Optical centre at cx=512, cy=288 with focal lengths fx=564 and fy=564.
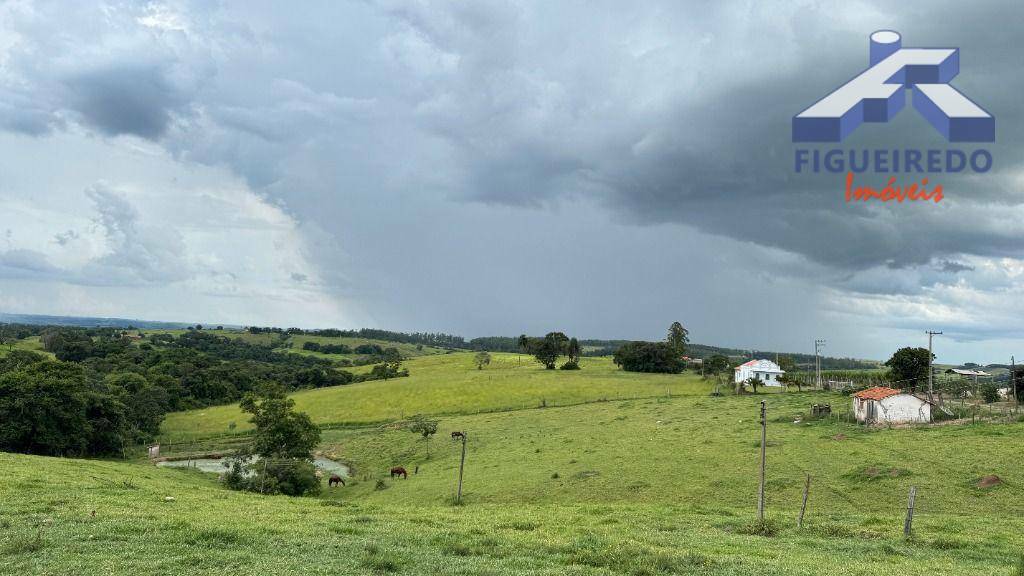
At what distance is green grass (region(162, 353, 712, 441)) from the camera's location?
319ft

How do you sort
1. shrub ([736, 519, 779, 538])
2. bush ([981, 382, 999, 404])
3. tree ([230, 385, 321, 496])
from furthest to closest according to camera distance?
bush ([981, 382, 999, 404]) → tree ([230, 385, 321, 496]) → shrub ([736, 519, 779, 538])

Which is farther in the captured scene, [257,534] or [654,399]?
[654,399]

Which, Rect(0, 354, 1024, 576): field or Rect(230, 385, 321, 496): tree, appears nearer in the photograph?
Rect(0, 354, 1024, 576): field

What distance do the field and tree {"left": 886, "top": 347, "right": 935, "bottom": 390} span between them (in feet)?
88.4

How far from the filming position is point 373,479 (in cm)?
5538

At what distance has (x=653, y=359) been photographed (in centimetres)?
14450

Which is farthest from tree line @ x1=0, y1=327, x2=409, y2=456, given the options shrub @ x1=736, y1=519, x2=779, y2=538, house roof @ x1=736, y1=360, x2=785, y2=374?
house roof @ x1=736, y1=360, x2=785, y2=374

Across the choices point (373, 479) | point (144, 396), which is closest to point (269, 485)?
point (373, 479)

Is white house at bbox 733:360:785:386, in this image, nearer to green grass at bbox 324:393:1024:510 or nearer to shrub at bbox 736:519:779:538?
green grass at bbox 324:393:1024:510

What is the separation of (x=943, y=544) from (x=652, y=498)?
17.4 m

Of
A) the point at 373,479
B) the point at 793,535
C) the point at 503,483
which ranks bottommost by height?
the point at 373,479

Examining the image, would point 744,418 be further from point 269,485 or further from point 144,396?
point 144,396

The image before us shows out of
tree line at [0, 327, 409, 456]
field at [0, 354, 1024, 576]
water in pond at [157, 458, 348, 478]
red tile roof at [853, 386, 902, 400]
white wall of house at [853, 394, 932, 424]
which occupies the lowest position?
water in pond at [157, 458, 348, 478]

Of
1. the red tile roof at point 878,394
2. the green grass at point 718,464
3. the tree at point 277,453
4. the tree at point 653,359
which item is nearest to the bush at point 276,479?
the tree at point 277,453
